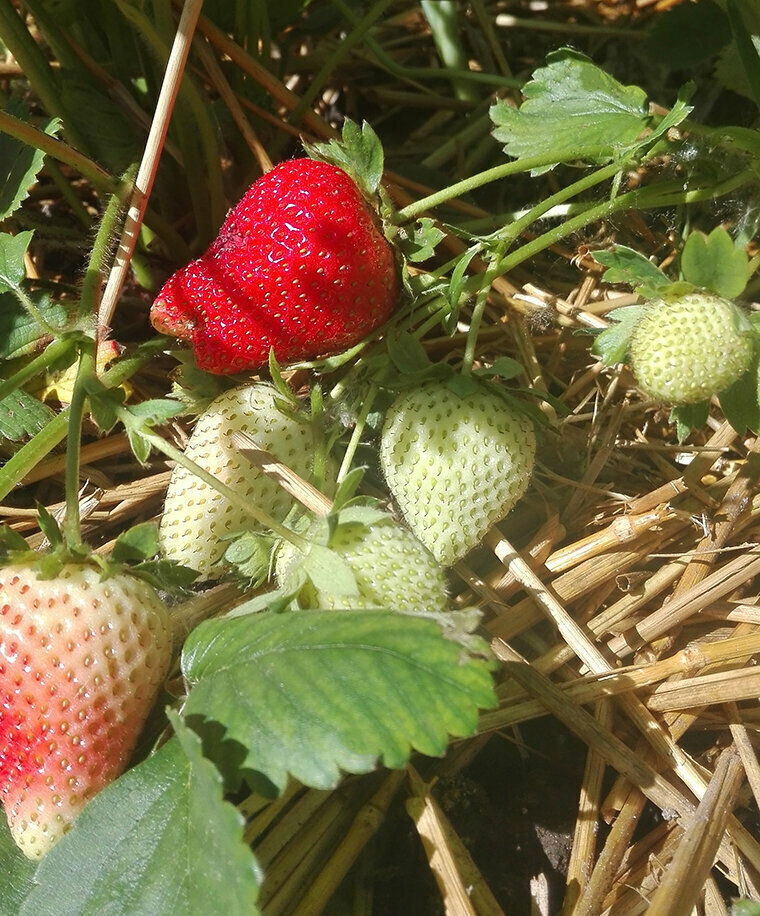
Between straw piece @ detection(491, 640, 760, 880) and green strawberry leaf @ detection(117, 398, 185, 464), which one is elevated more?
green strawberry leaf @ detection(117, 398, 185, 464)

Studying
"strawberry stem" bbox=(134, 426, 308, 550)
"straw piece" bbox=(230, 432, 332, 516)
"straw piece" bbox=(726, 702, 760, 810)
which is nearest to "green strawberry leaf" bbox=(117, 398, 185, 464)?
"strawberry stem" bbox=(134, 426, 308, 550)

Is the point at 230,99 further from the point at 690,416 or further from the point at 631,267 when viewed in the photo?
the point at 690,416

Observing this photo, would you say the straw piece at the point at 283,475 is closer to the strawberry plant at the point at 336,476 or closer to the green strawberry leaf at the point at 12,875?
the strawberry plant at the point at 336,476

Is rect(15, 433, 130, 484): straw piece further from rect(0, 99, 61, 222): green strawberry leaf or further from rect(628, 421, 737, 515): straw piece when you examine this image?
rect(628, 421, 737, 515): straw piece

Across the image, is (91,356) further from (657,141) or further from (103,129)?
(657,141)

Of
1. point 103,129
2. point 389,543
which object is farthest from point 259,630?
point 103,129

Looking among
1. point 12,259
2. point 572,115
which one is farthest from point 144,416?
point 572,115

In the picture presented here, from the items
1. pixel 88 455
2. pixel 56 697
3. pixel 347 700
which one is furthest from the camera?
pixel 88 455
